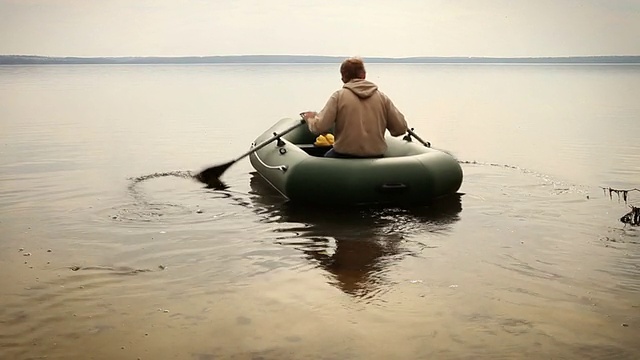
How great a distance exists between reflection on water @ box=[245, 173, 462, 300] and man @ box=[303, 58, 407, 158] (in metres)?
0.67

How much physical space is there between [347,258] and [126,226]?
2.30 meters

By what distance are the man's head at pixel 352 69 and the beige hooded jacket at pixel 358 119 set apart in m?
0.06

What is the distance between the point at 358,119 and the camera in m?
7.30

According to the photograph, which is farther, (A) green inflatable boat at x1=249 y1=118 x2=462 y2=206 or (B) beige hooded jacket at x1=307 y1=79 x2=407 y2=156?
→ (B) beige hooded jacket at x1=307 y1=79 x2=407 y2=156

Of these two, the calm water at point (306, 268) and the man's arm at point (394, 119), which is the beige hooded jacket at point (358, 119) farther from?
the calm water at point (306, 268)

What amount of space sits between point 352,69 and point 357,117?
1.62 feet

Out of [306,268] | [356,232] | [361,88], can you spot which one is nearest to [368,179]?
[356,232]

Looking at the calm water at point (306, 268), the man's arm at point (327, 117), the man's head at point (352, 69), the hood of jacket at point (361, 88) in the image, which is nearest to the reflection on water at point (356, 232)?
the calm water at point (306, 268)

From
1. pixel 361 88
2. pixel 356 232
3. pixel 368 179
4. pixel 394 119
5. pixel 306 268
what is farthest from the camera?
pixel 394 119

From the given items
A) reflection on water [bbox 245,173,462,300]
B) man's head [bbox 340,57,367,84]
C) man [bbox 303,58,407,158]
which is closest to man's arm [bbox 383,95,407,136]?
man [bbox 303,58,407,158]

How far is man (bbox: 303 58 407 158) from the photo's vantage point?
23.9 ft

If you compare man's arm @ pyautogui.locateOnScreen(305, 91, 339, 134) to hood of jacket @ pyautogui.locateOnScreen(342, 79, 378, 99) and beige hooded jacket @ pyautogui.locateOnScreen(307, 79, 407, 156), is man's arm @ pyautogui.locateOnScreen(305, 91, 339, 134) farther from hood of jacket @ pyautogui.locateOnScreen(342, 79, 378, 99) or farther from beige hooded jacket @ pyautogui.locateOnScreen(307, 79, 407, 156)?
hood of jacket @ pyautogui.locateOnScreen(342, 79, 378, 99)

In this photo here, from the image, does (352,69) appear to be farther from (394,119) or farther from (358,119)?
(394,119)

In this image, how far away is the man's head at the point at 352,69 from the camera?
7280 millimetres
